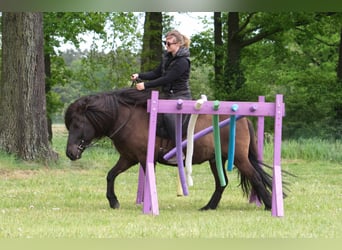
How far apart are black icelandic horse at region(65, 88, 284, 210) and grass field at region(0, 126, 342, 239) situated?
59cm

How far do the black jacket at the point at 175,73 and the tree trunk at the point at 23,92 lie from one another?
263 inches

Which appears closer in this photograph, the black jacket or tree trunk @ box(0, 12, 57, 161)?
the black jacket

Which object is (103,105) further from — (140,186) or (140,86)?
(140,186)

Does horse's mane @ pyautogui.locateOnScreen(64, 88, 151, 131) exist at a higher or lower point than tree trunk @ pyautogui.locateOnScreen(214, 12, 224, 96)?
lower

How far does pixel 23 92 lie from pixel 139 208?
656cm

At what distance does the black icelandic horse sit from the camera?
10.0 m

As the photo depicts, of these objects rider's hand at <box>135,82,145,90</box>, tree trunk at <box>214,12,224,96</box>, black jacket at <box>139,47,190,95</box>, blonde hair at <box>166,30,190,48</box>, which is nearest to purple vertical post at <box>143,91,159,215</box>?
black jacket at <box>139,47,190,95</box>

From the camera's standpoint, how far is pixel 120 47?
111 ft

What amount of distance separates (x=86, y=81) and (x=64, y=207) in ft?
84.8

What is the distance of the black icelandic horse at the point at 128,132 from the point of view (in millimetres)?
10047

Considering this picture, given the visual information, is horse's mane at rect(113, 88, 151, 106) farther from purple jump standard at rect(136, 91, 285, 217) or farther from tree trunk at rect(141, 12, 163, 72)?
tree trunk at rect(141, 12, 163, 72)

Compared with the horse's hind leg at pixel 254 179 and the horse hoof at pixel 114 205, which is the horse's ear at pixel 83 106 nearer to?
the horse hoof at pixel 114 205

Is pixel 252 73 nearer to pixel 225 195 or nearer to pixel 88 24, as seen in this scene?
pixel 88 24

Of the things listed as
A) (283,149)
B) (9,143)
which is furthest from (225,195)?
(283,149)
